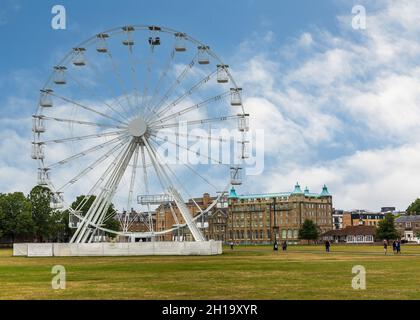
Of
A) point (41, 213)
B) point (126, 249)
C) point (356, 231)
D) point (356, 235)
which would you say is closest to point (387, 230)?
point (356, 235)

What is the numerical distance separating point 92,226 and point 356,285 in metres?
56.9

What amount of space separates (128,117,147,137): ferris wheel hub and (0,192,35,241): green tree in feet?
197

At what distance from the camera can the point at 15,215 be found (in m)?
127

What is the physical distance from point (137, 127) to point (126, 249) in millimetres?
13527

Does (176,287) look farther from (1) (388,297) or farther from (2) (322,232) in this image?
(2) (322,232)

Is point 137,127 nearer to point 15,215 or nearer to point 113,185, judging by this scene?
point 113,185

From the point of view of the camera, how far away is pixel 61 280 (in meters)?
34.1

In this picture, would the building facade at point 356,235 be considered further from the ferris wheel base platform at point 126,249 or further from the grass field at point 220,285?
the grass field at point 220,285

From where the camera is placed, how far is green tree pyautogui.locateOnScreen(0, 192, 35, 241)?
125 meters

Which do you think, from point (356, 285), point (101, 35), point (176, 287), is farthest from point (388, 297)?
point (101, 35)

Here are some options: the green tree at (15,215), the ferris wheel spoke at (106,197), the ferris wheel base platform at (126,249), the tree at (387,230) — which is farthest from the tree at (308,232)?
the ferris wheel spoke at (106,197)

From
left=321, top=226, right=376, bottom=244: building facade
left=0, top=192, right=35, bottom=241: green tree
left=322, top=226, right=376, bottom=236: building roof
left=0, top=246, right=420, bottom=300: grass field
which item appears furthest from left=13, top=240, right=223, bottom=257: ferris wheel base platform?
left=322, top=226, right=376, bottom=236: building roof

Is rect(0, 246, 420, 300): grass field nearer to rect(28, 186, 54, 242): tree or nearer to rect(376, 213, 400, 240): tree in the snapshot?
rect(28, 186, 54, 242): tree

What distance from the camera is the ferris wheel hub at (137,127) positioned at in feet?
238
